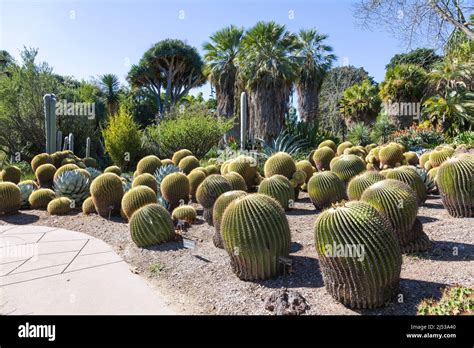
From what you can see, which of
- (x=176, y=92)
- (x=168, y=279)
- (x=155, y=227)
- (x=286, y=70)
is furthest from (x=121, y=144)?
(x=176, y=92)

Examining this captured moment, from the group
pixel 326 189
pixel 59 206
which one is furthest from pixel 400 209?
pixel 59 206

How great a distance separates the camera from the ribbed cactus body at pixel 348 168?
7.02 m

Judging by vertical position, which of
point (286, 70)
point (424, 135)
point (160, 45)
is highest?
point (160, 45)

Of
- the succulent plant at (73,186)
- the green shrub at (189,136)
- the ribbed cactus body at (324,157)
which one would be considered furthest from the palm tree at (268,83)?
the succulent plant at (73,186)

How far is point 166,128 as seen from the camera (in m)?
14.6

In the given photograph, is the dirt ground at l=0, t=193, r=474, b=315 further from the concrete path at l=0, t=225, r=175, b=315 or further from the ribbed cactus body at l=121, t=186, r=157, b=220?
the ribbed cactus body at l=121, t=186, r=157, b=220

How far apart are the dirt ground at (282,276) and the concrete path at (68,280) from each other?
0.23m

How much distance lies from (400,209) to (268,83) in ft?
35.9

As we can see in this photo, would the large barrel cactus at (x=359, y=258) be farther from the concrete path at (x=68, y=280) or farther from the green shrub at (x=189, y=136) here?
the green shrub at (x=189, y=136)

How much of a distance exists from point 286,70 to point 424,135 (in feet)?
20.8

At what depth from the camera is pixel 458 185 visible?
5047 mm

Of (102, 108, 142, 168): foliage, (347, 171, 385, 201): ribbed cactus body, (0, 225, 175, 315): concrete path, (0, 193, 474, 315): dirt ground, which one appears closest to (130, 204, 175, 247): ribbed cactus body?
(0, 193, 474, 315): dirt ground
